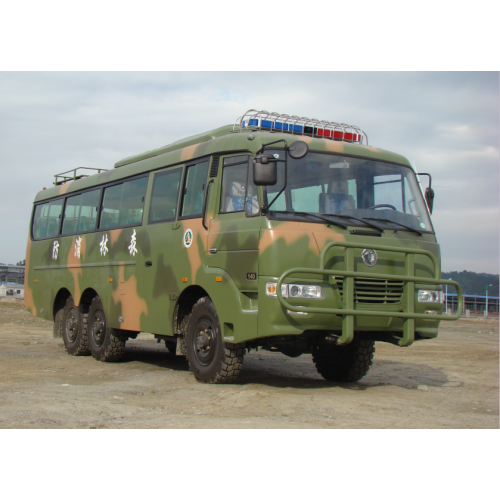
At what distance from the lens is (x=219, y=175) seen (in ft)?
27.1

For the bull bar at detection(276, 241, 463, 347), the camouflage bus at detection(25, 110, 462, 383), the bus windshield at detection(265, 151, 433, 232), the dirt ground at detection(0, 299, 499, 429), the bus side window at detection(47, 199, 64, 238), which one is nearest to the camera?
the dirt ground at detection(0, 299, 499, 429)

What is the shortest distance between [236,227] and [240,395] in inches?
79.4

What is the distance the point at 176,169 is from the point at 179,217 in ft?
2.68

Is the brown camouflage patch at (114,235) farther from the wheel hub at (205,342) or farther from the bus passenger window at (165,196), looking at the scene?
the wheel hub at (205,342)

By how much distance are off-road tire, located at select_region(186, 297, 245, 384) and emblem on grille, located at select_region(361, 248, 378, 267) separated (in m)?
1.88

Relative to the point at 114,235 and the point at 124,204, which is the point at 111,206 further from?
the point at 114,235

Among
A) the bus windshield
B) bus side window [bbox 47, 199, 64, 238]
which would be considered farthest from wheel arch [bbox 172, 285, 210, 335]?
bus side window [bbox 47, 199, 64, 238]

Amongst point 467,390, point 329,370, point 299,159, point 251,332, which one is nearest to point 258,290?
point 251,332

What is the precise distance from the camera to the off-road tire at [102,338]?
1120cm

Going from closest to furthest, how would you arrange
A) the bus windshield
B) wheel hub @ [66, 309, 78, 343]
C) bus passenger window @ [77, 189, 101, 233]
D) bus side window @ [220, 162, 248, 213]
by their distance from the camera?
the bus windshield
bus side window @ [220, 162, 248, 213]
bus passenger window @ [77, 189, 101, 233]
wheel hub @ [66, 309, 78, 343]

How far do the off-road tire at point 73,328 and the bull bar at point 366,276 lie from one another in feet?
21.2

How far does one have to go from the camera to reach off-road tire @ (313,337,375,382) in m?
9.05

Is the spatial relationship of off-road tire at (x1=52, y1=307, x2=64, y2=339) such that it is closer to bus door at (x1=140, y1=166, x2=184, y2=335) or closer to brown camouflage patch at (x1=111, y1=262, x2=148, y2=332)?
brown camouflage patch at (x1=111, y1=262, x2=148, y2=332)

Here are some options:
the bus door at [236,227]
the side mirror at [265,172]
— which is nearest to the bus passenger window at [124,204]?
the bus door at [236,227]
